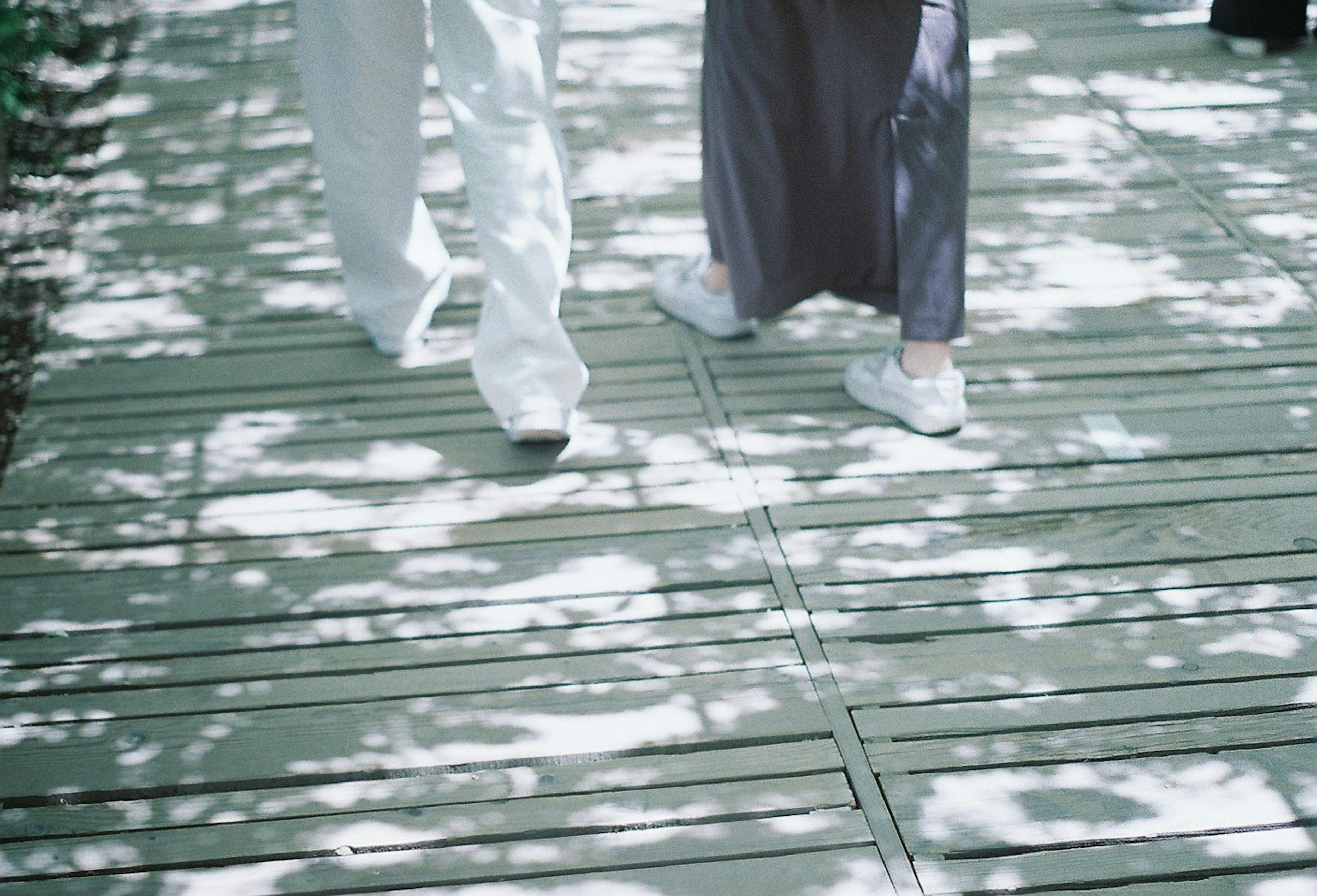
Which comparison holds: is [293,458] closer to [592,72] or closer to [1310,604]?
[1310,604]

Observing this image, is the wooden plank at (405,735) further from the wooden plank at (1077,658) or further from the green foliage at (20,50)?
the green foliage at (20,50)

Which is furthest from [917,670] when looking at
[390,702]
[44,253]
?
[44,253]

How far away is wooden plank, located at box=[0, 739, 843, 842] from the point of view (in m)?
2.21

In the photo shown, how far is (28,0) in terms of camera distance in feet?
17.3

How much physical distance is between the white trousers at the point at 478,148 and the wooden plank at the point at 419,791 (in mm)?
943

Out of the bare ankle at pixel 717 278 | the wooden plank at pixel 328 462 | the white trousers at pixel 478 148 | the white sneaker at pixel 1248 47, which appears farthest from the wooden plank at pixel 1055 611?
the white sneaker at pixel 1248 47

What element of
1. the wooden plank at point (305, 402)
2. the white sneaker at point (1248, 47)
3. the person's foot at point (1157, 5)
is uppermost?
the person's foot at point (1157, 5)

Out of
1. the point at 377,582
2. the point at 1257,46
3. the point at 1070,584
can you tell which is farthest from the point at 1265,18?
the point at 377,582

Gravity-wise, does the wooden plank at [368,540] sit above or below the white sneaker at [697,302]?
below

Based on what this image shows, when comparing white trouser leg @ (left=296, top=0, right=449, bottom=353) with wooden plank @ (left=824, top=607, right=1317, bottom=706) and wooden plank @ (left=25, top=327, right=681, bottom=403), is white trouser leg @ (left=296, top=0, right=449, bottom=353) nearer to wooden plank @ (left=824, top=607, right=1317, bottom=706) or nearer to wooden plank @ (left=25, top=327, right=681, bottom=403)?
wooden plank @ (left=25, top=327, right=681, bottom=403)

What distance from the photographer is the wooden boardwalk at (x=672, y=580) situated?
216 centimetres

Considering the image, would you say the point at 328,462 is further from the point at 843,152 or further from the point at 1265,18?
the point at 1265,18

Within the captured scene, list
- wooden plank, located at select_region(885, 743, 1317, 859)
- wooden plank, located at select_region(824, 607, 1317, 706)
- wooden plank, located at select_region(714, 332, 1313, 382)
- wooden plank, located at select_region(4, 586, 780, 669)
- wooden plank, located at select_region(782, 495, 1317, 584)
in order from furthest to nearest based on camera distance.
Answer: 1. wooden plank, located at select_region(714, 332, 1313, 382)
2. wooden plank, located at select_region(782, 495, 1317, 584)
3. wooden plank, located at select_region(4, 586, 780, 669)
4. wooden plank, located at select_region(824, 607, 1317, 706)
5. wooden plank, located at select_region(885, 743, 1317, 859)

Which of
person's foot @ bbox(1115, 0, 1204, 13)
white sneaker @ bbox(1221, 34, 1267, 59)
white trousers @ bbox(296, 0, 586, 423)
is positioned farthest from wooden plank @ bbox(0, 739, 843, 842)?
person's foot @ bbox(1115, 0, 1204, 13)
